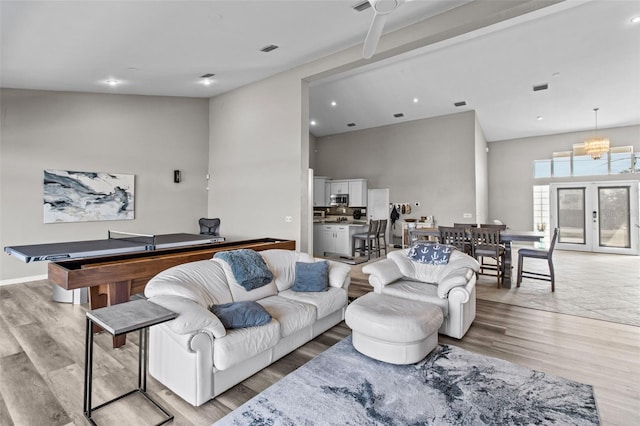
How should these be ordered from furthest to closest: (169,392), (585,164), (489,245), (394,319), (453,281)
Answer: (585,164) < (489,245) < (453,281) < (394,319) < (169,392)

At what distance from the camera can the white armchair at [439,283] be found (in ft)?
10.2

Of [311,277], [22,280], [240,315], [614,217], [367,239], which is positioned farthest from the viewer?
[614,217]

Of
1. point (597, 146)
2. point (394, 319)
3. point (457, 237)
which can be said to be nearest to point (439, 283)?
point (394, 319)

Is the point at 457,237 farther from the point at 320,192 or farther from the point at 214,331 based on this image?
the point at 320,192

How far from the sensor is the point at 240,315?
2.46 meters

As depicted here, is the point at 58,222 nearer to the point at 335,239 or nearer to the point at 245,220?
the point at 245,220

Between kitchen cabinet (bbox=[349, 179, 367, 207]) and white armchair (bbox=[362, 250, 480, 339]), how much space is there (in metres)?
5.68

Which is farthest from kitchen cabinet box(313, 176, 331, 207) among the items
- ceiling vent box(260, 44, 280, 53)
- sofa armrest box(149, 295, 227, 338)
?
sofa armrest box(149, 295, 227, 338)

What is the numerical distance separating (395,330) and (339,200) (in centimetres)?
770

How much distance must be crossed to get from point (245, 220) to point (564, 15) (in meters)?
6.36

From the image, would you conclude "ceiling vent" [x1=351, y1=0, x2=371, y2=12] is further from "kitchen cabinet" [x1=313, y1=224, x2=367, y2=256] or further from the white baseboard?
the white baseboard

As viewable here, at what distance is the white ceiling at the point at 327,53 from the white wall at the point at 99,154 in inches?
15.5

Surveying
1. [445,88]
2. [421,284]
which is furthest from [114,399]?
[445,88]

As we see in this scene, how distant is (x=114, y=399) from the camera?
2.14 m
